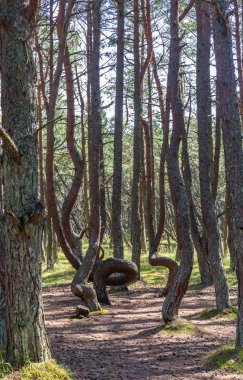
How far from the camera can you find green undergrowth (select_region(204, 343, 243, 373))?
674cm

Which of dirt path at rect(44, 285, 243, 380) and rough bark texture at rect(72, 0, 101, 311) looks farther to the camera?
rough bark texture at rect(72, 0, 101, 311)

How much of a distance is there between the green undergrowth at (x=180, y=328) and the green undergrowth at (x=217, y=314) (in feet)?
4.19

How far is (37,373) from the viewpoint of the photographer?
5.42 metres

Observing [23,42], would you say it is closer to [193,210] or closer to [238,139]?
[238,139]

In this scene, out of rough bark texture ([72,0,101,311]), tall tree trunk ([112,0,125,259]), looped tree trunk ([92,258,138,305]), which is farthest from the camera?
tall tree trunk ([112,0,125,259])

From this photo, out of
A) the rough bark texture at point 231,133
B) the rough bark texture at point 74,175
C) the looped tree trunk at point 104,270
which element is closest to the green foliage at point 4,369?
the rough bark texture at point 231,133

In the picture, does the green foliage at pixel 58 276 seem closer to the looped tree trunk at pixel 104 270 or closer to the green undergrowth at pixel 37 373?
the looped tree trunk at pixel 104 270

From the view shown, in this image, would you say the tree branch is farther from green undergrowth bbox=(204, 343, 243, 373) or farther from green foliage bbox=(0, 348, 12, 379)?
green undergrowth bbox=(204, 343, 243, 373)

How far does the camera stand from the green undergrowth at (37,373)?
5.33 metres

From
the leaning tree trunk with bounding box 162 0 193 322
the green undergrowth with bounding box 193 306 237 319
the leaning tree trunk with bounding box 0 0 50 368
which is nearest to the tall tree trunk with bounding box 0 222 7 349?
the leaning tree trunk with bounding box 0 0 50 368

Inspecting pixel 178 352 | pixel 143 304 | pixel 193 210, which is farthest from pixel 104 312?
pixel 193 210

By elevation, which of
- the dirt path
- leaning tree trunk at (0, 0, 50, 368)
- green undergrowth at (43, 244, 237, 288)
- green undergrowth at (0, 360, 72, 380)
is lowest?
the dirt path

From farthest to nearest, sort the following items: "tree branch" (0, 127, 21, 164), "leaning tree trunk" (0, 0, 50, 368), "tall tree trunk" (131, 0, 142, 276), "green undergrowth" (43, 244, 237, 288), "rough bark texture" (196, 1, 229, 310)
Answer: "green undergrowth" (43, 244, 237, 288), "tall tree trunk" (131, 0, 142, 276), "rough bark texture" (196, 1, 229, 310), "leaning tree trunk" (0, 0, 50, 368), "tree branch" (0, 127, 21, 164)

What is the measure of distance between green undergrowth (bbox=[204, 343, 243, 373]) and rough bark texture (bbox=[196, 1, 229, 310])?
350cm
